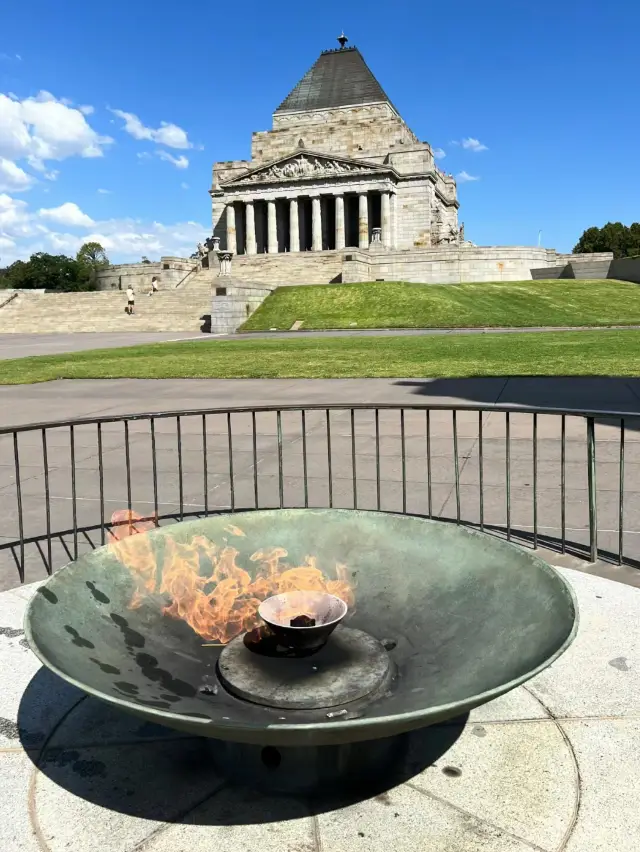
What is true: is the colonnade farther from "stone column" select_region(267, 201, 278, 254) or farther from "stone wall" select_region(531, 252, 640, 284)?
"stone wall" select_region(531, 252, 640, 284)

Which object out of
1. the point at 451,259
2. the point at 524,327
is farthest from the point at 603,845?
the point at 451,259

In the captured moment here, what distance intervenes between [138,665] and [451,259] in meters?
56.1

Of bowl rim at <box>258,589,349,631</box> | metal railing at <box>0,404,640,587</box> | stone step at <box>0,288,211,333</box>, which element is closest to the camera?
bowl rim at <box>258,589,349,631</box>

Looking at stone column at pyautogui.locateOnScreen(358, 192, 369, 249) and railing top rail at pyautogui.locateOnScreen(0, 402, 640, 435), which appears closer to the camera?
railing top rail at pyautogui.locateOnScreen(0, 402, 640, 435)

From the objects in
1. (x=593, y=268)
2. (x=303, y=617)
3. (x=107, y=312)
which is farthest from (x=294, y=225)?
(x=303, y=617)

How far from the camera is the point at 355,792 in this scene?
3018 mm

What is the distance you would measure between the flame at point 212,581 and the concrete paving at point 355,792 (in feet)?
1.85

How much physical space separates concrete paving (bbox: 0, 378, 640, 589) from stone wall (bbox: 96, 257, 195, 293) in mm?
53005

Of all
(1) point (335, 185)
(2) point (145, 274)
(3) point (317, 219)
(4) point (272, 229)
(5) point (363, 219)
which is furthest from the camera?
(4) point (272, 229)

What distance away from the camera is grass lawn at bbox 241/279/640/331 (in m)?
37.2

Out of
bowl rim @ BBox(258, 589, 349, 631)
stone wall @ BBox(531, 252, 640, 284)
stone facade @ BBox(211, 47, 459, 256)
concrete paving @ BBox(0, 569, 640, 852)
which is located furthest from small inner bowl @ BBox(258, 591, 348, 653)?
stone facade @ BBox(211, 47, 459, 256)

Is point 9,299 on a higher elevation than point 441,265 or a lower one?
lower

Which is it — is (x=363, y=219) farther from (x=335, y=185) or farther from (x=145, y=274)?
(x=145, y=274)

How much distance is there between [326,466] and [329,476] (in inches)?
86.3
